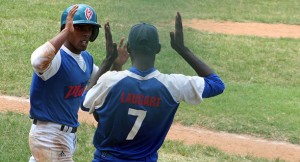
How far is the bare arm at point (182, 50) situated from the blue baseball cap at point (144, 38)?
141 millimetres

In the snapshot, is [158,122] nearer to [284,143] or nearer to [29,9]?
[284,143]

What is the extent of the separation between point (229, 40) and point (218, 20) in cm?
306

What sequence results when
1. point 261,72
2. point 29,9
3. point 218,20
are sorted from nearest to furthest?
1. point 261,72
2. point 29,9
3. point 218,20

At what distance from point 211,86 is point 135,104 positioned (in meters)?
0.47

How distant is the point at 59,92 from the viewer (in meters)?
3.92

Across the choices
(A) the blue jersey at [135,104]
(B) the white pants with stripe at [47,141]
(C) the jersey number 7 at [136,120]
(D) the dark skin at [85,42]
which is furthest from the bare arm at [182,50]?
(B) the white pants with stripe at [47,141]

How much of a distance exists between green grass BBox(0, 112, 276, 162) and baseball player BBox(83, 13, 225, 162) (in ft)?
8.57

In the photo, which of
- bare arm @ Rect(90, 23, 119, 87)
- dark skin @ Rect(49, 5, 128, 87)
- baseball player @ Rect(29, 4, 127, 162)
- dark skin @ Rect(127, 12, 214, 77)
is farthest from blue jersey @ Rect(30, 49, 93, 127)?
dark skin @ Rect(127, 12, 214, 77)

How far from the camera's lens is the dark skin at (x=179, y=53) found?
3.19m

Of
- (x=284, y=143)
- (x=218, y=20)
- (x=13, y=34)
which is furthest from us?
(x=218, y=20)

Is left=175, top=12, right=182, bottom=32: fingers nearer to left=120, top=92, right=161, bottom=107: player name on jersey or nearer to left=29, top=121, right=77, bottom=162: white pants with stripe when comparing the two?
left=120, top=92, right=161, bottom=107: player name on jersey

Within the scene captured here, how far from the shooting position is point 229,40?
13617 mm

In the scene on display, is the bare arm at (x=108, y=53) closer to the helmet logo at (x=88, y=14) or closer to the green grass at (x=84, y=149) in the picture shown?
the helmet logo at (x=88, y=14)

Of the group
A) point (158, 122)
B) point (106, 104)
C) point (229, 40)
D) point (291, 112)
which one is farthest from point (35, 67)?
point (229, 40)
